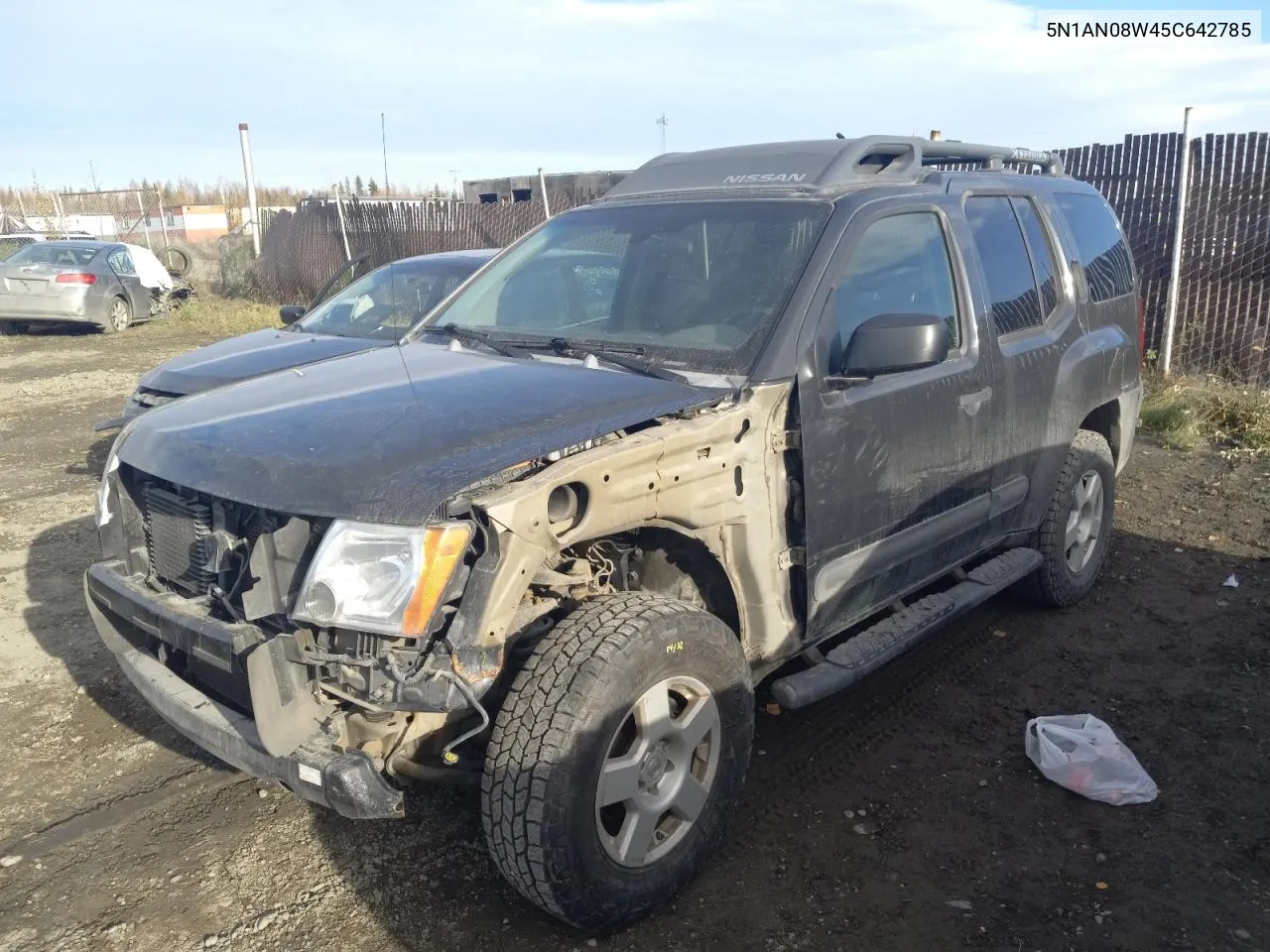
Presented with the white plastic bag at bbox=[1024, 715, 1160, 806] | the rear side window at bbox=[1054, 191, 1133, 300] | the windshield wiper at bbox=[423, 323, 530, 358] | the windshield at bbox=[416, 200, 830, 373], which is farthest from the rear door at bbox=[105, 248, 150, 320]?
the white plastic bag at bbox=[1024, 715, 1160, 806]

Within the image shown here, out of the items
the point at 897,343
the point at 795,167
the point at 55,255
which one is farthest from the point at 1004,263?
the point at 55,255

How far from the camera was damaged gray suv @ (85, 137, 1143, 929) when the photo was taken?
7.92 ft

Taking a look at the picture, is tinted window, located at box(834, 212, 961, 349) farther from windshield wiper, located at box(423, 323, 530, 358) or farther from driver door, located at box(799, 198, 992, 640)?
windshield wiper, located at box(423, 323, 530, 358)

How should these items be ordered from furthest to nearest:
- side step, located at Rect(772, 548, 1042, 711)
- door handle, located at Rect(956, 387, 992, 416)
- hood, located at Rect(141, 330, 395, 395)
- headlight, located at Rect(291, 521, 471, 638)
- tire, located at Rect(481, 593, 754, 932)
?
hood, located at Rect(141, 330, 395, 395)
door handle, located at Rect(956, 387, 992, 416)
side step, located at Rect(772, 548, 1042, 711)
tire, located at Rect(481, 593, 754, 932)
headlight, located at Rect(291, 521, 471, 638)

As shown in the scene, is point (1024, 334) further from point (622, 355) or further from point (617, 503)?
point (617, 503)

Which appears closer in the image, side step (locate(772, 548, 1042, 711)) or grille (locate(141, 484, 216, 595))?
grille (locate(141, 484, 216, 595))

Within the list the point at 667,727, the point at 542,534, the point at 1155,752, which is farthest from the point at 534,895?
the point at 1155,752

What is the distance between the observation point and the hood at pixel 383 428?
244 centimetres

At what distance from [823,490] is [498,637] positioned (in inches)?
49.1

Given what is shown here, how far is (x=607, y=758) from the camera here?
2613 millimetres

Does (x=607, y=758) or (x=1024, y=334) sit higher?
(x=1024, y=334)

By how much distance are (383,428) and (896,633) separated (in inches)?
81.3

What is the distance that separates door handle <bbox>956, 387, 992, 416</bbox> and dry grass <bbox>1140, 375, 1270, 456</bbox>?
4815mm

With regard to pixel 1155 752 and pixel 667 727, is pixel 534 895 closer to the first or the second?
pixel 667 727
